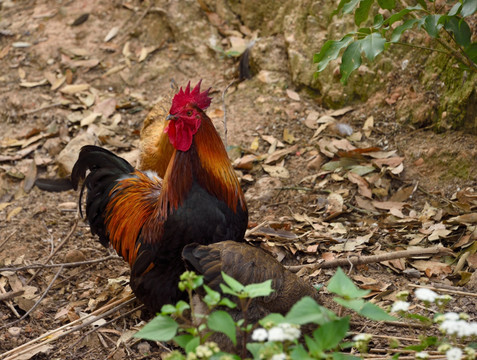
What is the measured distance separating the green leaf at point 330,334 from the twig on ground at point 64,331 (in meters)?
2.17

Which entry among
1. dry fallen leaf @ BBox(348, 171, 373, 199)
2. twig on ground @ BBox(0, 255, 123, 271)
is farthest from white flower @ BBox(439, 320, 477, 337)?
twig on ground @ BBox(0, 255, 123, 271)

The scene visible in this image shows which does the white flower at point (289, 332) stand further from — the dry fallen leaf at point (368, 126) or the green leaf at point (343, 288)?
the dry fallen leaf at point (368, 126)

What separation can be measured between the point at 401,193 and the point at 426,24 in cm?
187

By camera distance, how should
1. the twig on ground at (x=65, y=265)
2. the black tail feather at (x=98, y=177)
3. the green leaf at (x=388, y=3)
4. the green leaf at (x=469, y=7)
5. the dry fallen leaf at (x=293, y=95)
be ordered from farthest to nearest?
1. the dry fallen leaf at (x=293, y=95)
2. the black tail feather at (x=98, y=177)
3. the twig on ground at (x=65, y=265)
4. the green leaf at (x=388, y=3)
5. the green leaf at (x=469, y=7)

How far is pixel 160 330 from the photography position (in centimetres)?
198

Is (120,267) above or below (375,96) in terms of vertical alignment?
below

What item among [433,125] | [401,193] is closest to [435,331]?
[401,193]

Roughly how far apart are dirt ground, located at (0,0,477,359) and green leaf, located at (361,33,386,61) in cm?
154

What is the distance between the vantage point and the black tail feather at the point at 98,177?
427 centimetres

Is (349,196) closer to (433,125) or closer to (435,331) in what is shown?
(433,125)

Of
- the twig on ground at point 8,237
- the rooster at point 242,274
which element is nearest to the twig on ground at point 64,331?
the rooster at point 242,274

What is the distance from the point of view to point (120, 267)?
455 centimetres

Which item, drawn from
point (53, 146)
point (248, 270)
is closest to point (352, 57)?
point (248, 270)

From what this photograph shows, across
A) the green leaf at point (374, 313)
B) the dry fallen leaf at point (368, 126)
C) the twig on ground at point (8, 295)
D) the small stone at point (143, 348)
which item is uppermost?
the dry fallen leaf at point (368, 126)
